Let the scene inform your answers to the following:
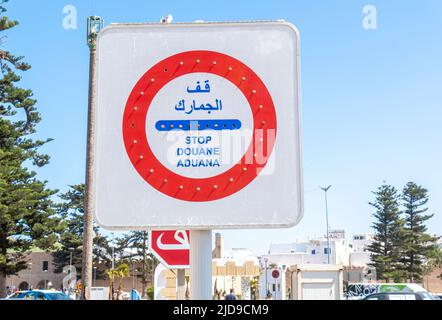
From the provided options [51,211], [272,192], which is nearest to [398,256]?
[51,211]

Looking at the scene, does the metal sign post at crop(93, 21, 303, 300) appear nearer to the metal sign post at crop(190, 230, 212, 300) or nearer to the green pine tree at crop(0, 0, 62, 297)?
the metal sign post at crop(190, 230, 212, 300)

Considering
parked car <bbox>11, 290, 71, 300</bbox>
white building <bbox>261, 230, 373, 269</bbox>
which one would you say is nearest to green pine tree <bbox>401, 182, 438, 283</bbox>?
white building <bbox>261, 230, 373, 269</bbox>

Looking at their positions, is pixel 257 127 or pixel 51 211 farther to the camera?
pixel 51 211

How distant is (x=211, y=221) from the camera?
1467 millimetres

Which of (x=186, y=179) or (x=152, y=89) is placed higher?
(x=152, y=89)

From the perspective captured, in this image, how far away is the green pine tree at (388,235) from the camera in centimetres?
5325

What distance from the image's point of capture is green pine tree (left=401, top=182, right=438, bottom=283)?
52531mm

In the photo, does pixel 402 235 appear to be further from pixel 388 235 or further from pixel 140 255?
pixel 140 255

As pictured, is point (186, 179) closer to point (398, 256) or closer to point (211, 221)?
point (211, 221)

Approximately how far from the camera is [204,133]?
145 cm

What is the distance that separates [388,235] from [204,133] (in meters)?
54.7

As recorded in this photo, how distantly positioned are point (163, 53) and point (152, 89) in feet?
0.35

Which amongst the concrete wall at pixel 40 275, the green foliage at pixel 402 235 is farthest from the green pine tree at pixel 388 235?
the concrete wall at pixel 40 275
